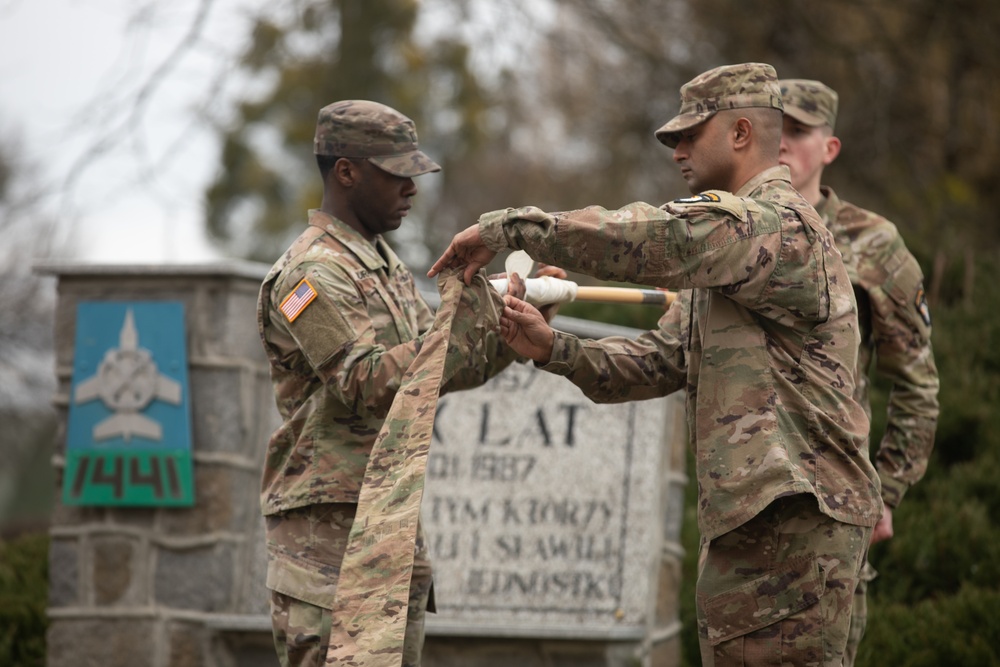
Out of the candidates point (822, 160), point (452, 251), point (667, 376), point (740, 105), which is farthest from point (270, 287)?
point (822, 160)

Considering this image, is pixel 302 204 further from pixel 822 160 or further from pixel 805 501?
pixel 805 501

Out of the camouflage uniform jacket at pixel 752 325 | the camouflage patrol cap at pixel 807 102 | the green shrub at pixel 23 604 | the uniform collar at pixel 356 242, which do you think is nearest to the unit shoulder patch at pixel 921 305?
the camouflage patrol cap at pixel 807 102

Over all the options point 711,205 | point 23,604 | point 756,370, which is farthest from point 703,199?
point 23,604

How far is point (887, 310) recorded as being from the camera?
4.46 meters

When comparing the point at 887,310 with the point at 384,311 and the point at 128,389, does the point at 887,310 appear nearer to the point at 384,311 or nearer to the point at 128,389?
the point at 384,311

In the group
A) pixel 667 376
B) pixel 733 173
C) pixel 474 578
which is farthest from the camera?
pixel 474 578

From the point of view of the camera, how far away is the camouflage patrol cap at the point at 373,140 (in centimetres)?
402

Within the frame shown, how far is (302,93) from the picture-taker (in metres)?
15.8

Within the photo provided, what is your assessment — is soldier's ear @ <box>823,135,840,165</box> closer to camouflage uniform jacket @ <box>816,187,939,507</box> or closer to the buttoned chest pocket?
camouflage uniform jacket @ <box>816,187,939,507</box>

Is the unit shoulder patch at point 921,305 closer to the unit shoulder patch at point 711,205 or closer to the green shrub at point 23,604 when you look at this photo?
the unit shoulder patch at point 711,205

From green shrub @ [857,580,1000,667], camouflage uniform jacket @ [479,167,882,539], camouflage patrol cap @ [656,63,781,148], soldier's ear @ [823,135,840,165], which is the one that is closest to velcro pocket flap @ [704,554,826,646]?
camouflage uniform jacket @ [479,167,882,539]

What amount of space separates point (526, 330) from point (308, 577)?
3.24ft

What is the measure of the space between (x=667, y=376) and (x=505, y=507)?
2482 mm

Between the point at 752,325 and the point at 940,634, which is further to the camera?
the point at 940,634
